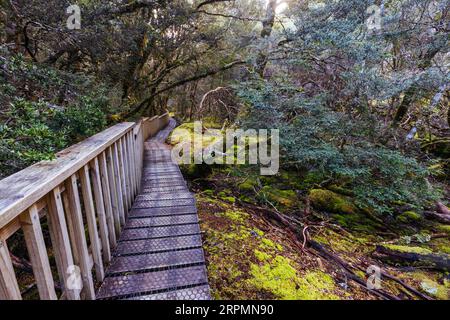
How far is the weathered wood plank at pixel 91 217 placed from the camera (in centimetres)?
175

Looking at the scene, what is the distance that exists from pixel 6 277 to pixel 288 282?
2.26 meters

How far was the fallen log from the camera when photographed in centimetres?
332

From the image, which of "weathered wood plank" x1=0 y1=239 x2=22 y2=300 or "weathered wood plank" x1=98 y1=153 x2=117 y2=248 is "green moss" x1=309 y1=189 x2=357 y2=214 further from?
"weathered wood plank" x1=0 y1=239 x2=22 y2=300

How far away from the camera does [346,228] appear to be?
4320 millimetres

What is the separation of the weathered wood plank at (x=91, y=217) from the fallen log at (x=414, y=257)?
390 centimetres

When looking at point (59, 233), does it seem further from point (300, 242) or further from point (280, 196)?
point (280, 196)

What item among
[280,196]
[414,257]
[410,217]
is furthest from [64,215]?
[410,217]

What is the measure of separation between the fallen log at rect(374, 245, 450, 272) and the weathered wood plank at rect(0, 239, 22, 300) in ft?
14.1

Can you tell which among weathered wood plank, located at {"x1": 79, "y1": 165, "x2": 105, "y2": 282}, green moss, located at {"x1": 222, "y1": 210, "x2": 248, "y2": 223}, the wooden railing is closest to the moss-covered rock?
green moss, located at {"x1": 222, "y1": 210, "x2": 248, "y2": 223}

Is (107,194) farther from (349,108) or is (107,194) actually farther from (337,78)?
(337,78)

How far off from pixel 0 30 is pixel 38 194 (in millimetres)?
4839

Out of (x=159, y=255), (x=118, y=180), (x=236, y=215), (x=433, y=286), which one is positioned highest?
(x=118, y=180)

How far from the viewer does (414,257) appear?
134 inches
